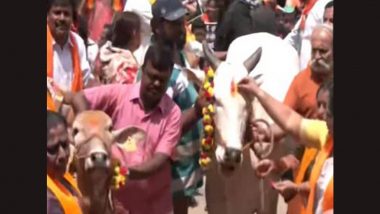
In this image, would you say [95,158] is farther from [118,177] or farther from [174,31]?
[174,31]

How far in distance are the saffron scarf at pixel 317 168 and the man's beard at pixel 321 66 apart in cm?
80

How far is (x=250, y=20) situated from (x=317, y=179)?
2016 millimetres

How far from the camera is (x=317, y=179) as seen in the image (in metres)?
7.18

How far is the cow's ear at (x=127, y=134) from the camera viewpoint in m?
7.40

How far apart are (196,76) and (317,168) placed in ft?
3.96

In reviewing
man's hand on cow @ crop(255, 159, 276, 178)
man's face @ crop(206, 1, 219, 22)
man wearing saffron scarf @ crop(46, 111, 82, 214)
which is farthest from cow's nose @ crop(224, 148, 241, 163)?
man's face @ crop(206, 1, 219, 22)

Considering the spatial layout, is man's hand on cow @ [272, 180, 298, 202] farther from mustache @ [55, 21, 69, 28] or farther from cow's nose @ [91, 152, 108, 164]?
mustache @ [55, 21, 69, 28]

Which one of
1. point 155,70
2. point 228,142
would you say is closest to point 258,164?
point 228,142

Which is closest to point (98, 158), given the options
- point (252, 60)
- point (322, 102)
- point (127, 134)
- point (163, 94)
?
point (127, 134)

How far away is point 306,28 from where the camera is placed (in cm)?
891

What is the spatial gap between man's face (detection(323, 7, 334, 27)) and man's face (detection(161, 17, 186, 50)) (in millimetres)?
847

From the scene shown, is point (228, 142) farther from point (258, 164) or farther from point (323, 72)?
point (323, 72)

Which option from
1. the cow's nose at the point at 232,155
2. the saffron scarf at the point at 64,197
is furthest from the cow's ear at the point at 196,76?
the saffron scarf at the point at 64,197

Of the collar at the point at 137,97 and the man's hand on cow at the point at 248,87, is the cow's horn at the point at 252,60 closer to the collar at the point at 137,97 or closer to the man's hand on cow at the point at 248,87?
the man's hand on cow at the point at 248,87
